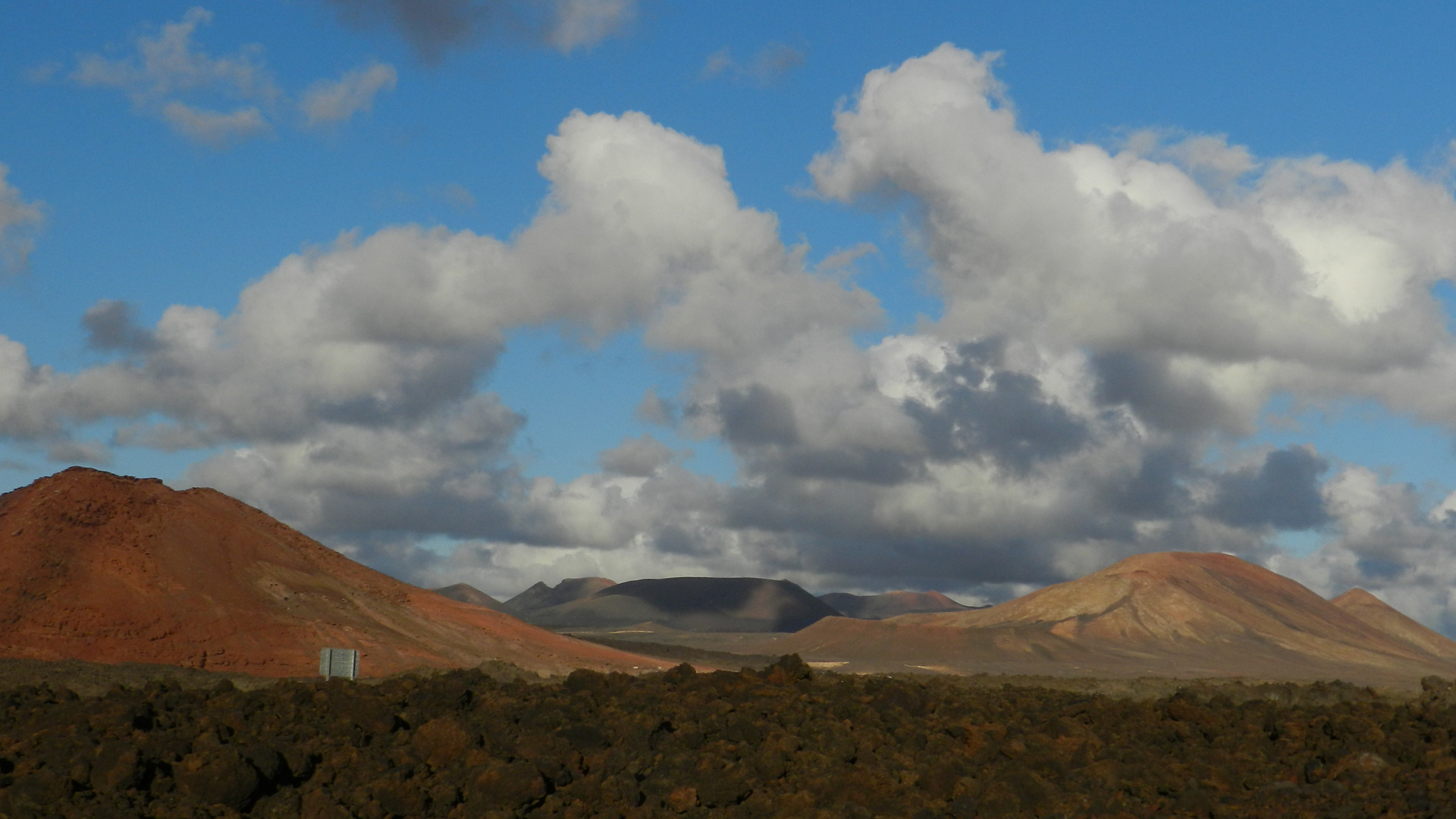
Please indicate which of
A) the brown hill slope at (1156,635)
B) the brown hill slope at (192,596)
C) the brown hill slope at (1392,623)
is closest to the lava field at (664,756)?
the brown hill slope at (192,596)

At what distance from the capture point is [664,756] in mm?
15359

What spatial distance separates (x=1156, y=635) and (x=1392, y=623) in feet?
203

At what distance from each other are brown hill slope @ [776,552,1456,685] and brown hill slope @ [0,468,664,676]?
139 ft

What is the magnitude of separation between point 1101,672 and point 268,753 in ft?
315

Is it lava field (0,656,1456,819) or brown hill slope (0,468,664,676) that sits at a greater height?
brown hill slope (0,468,664,676)

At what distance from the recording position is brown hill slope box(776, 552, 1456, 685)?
11575cm

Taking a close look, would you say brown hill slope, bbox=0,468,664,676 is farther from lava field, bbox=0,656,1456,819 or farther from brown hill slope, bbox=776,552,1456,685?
brown hill slope, bbox=776,552,1456,685

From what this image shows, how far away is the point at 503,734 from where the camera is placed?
15438 mm

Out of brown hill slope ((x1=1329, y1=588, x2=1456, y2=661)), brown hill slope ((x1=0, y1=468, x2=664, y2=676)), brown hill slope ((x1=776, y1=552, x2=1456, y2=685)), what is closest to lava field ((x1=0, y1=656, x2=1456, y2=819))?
brown hill slope ((x1=0, y1=468, x2=664, y2=676))

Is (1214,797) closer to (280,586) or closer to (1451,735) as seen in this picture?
(1451,735)

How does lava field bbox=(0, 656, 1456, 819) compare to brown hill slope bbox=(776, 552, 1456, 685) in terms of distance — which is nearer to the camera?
lava field bbox=(0, 656, 1456, 819)

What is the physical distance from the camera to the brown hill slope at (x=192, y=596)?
5116 centimetres

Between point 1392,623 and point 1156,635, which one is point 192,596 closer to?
point 1156,635

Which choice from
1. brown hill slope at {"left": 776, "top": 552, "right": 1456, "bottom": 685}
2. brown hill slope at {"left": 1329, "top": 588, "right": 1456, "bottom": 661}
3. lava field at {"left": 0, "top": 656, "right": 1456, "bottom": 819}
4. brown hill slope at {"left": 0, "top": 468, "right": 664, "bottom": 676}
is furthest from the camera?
brown hill slope at {"left": 1329, "top": 588, "right": 1456, "bottom": 661}
